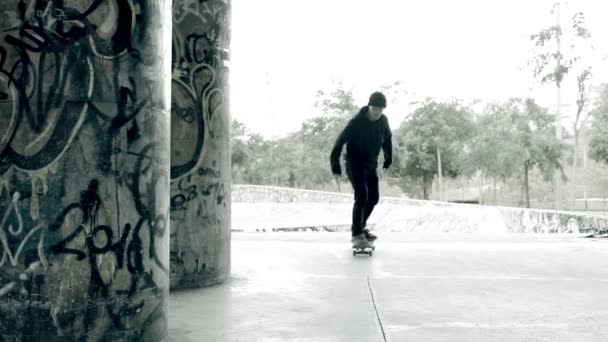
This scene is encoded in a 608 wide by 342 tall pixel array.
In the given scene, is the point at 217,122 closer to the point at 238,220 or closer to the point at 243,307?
the point at 243,307

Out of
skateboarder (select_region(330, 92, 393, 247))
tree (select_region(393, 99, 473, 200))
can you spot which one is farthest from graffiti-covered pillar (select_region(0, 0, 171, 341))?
tree (select_region(393, 99, 473, 200))

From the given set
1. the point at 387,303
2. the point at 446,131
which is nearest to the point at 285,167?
the point at 446,131

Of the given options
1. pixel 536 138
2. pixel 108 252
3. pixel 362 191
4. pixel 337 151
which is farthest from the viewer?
pixel 536 138

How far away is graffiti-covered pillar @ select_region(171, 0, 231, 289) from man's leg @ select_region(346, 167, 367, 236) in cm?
258

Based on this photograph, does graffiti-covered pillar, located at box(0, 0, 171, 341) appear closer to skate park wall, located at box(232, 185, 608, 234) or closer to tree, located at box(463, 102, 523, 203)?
skate park wall, located at box(232, 185, 608, 234)

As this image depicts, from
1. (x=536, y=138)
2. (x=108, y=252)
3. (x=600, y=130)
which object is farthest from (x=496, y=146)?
(x=108, y=252)

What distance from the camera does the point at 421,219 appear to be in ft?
65.4

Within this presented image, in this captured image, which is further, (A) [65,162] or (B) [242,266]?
(B) [242,266]

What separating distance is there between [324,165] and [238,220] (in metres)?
21.3

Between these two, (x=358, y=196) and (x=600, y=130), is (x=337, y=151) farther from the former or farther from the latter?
(x=600, y=130)

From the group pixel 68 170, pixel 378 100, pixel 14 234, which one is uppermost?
pixel 378 100

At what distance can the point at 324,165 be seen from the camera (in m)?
40.7

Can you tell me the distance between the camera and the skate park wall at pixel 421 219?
16.8 m

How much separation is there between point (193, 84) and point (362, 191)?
311 centimetres
